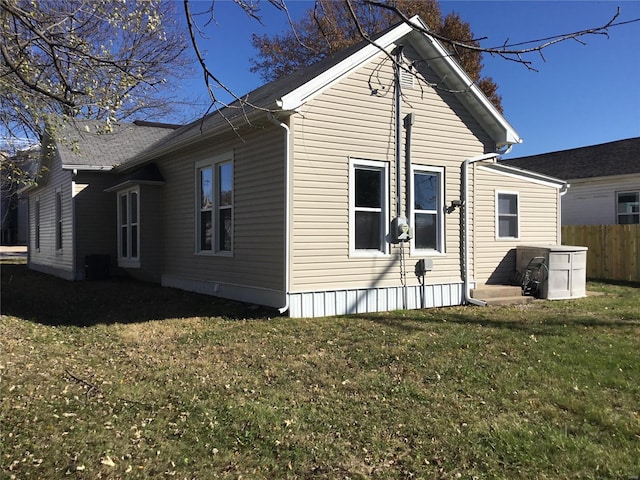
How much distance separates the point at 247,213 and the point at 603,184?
48.2 feet

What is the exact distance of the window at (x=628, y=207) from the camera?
704 inches

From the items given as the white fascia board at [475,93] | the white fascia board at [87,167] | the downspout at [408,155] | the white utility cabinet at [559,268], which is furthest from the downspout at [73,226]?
the white utility cabinet at [559,268]

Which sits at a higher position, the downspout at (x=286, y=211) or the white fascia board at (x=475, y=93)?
the white fascia board at (x=475, y=93)

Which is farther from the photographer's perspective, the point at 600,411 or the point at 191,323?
the point at 191,323

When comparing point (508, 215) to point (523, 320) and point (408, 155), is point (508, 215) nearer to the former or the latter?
point (408, 155)

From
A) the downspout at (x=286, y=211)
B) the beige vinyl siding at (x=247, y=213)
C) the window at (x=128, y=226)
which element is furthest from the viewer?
the window at (x=128, y=226)

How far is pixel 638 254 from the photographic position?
1530cm

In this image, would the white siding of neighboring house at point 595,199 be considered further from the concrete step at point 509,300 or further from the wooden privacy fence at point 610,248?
the concrete step at point 509,300

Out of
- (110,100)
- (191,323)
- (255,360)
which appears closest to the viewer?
(255,360)

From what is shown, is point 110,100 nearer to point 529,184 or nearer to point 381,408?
point 381,408

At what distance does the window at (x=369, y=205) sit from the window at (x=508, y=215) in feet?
11.8

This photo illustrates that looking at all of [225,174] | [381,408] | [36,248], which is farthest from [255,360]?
[36,248]

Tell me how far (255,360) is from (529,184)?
8696 millimetres

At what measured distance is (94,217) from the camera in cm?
1508
